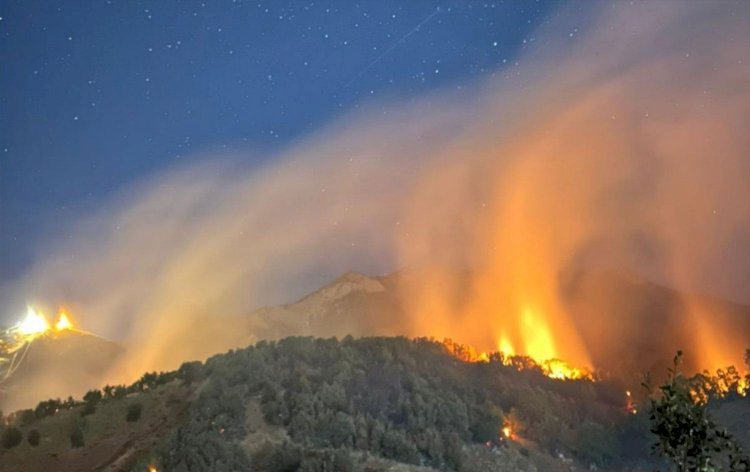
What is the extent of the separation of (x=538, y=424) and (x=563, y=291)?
117417 millimetres

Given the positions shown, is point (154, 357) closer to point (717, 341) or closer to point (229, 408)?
point (229, 408)

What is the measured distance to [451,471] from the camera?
26766 millimetres

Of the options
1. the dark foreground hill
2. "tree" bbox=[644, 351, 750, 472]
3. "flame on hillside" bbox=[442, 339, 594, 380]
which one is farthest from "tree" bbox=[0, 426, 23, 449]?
"flame on hillside" bbox=[442, 339, 594, 380]

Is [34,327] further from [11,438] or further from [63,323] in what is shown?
[11,438]

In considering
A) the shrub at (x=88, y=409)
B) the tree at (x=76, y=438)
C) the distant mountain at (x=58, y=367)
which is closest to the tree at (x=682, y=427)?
the tree at (x=76, y=438)

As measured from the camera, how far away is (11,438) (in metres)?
29.9

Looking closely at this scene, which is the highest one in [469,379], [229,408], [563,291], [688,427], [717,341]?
[563,291]

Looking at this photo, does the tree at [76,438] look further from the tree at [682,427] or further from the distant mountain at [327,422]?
the tree at [682,427]

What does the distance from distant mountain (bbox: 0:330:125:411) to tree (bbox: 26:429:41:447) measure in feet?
132

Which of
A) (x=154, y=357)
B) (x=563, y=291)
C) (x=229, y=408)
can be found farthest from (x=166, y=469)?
(x=563, y=291)

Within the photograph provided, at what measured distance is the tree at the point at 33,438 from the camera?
30.1 meters

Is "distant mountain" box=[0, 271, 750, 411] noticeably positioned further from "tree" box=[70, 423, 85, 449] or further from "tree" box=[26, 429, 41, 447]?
"tree" box=[70, 423, 85, 449]

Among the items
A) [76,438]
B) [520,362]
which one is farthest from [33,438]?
[520,362]

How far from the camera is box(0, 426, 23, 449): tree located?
97.1ft
